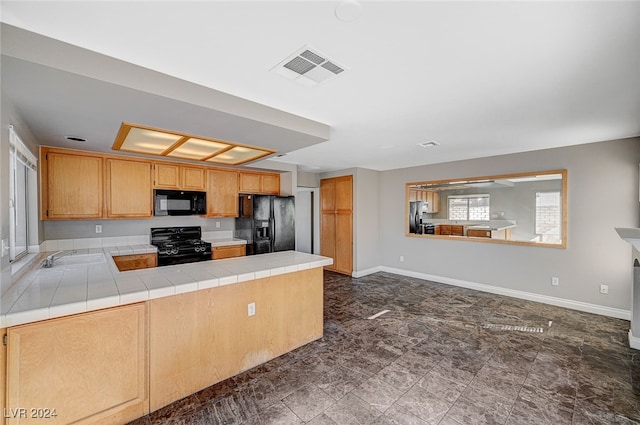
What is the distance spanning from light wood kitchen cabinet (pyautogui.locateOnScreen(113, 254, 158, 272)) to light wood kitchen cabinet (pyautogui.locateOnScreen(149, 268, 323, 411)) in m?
2.28

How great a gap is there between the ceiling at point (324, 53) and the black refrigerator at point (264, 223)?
206cm

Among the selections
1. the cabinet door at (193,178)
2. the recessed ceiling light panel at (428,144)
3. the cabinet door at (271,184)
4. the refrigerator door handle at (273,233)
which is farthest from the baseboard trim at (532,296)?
the cabinet door at (193,178)

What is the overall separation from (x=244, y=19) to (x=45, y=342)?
2.12 m

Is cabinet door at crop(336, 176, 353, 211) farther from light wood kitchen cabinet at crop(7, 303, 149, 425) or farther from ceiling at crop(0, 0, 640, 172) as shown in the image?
light wood kitchen cabinet at crop(7, 303, 149, 425)

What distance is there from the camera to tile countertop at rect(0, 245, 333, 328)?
5.12 ft

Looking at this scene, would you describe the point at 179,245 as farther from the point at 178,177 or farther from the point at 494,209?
the point at 494,209

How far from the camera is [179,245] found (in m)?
4.35

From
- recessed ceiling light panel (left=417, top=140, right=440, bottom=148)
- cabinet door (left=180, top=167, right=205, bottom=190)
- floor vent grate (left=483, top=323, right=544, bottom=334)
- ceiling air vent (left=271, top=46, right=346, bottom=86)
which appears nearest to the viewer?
ceiling air vent (left=271, top=46, right=346, bottom=86)

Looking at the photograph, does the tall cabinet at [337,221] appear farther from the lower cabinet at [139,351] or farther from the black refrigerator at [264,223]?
the lower cabinet at [139,351]

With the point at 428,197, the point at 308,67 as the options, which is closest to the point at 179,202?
the point at 308,67

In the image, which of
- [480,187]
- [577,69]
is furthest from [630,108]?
[480,187]

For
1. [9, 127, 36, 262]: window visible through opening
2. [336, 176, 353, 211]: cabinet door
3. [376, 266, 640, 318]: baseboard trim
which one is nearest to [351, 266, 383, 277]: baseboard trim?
[376, 266, 640, 318]: baseboard trim

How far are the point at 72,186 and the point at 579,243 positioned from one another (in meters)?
7.03

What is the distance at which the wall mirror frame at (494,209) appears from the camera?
13.7ft
